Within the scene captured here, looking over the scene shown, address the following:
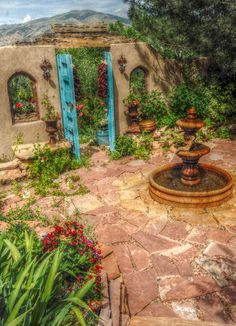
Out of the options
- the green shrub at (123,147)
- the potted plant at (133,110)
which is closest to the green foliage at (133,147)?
the green shrub at (123,147)

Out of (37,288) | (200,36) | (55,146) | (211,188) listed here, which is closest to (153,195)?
(211,188)

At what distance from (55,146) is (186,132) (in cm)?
345

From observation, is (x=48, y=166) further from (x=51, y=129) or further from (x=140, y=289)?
(x=140, y=289)

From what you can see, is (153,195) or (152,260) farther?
(153,195)

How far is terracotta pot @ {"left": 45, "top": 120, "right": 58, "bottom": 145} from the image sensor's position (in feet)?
26.7

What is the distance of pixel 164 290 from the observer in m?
3.90

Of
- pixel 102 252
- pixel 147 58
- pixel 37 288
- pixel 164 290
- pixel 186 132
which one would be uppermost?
pixel 147 58

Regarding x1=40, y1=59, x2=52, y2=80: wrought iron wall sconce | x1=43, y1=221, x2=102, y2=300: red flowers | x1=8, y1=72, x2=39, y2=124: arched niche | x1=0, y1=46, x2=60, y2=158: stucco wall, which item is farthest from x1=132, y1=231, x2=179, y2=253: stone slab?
x1=40, y1=59, x2=52, y2=80: wrought iron wall sconce

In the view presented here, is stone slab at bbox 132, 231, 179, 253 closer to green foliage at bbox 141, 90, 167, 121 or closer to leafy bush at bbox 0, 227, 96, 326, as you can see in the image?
leafy bush at bbox 0, 227, 96, 326

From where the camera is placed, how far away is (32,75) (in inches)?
312

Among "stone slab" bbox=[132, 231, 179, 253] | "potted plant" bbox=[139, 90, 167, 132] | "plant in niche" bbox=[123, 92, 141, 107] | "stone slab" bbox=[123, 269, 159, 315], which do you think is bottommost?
"stone slab" bbox=[123, 269, 159, 315]

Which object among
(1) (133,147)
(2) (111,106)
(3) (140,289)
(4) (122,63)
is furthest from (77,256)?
(4) (122,63)

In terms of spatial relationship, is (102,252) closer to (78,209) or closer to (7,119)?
(78,209)

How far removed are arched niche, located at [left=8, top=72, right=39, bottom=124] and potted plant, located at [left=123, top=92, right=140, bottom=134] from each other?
108 inches
